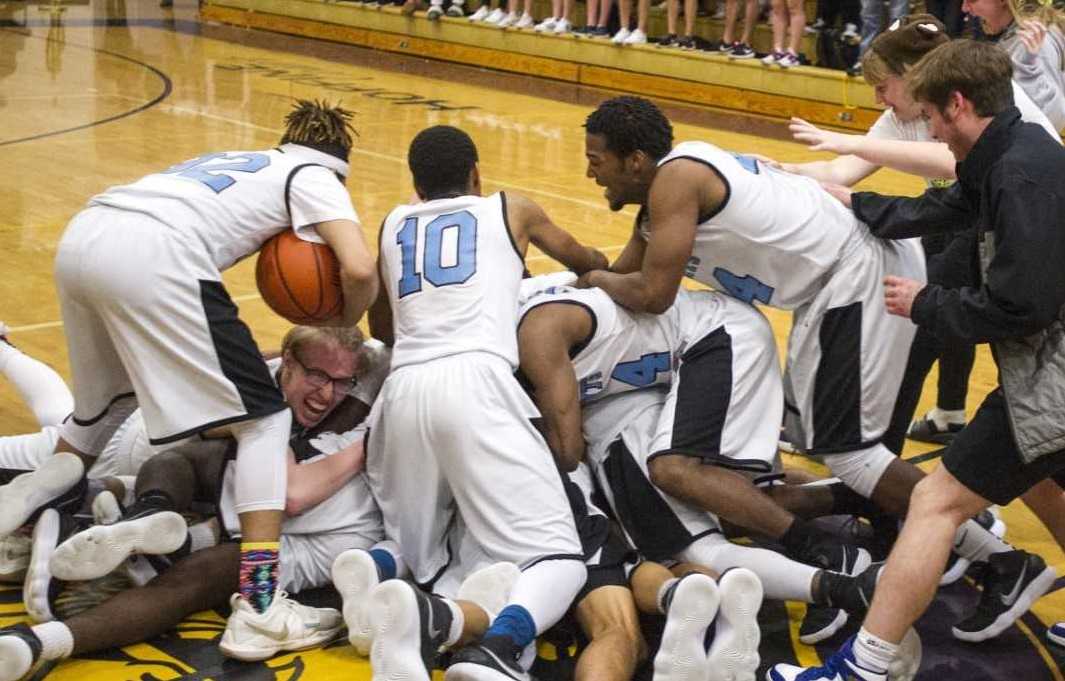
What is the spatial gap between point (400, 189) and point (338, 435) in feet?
18.0

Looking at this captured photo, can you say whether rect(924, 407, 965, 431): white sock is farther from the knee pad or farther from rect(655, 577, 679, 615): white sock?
rect(655, 577, 679, 615): white sock

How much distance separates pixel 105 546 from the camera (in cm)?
355

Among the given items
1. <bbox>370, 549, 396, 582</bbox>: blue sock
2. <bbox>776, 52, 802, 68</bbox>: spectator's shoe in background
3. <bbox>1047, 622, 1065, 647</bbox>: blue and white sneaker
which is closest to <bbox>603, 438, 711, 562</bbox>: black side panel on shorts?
<bbox>370, 549, 396, 582</bbox>: blue sock

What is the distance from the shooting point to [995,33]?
533 centimetres

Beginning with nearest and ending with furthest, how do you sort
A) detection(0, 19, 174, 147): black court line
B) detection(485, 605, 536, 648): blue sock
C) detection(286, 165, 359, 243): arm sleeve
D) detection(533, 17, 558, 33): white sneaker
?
detection(485, 605, 536, 648): blue sock, detection(286, 165, 359, 243): arm sleeve, detection(0, 19, 174, 147): black court line, detection(533, 17, 558, 33): white sneaker

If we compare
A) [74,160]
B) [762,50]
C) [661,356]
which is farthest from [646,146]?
[762,50]

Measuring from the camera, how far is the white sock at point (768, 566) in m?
3.79

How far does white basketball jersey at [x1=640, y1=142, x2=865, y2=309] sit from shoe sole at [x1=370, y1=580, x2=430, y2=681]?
5.23ft

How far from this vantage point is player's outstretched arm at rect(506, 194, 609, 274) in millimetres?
4141

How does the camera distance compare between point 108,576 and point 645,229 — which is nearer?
point 108,576

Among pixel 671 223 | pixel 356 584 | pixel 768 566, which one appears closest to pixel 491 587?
pixel 356 584

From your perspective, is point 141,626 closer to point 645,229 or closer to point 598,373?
point 598,373

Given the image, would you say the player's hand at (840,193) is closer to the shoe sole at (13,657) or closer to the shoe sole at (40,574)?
the shoe sole at (40,574)

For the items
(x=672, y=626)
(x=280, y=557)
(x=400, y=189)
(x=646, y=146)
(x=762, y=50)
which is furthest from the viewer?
(x=762, y=50)
